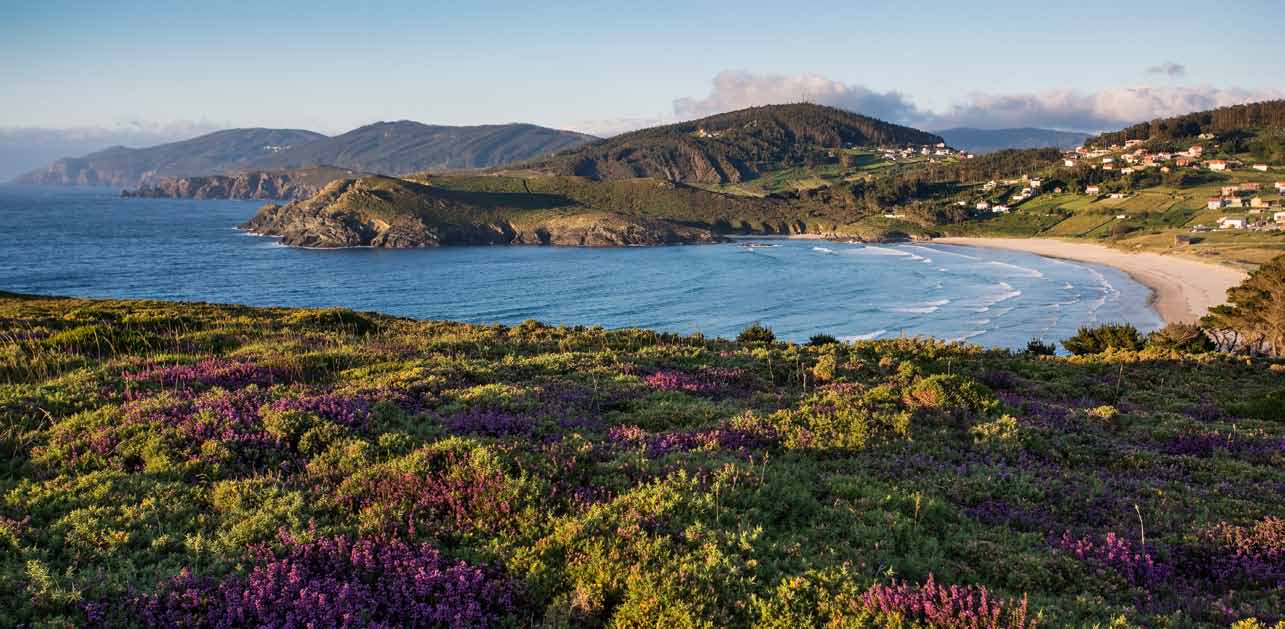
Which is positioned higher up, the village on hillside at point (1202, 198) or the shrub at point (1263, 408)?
the village on hillside at point (1202, 198)

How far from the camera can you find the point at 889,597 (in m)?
5.41

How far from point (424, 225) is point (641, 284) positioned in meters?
95.5

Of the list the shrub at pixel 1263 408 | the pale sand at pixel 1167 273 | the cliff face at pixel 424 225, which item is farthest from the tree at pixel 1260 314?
the cliff face at pixel 424 225

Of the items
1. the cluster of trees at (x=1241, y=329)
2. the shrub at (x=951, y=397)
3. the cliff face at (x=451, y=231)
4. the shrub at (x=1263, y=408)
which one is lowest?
the cluster of trees at (x=1241, y=329)

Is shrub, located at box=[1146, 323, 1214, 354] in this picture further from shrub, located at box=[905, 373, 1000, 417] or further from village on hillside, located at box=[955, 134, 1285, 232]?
village on hillside, located at box=[955, 134, 1285, 232]

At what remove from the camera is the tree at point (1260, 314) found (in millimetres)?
33062

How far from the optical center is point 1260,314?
33.8 metres

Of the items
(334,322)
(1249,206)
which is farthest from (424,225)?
(1249,206)

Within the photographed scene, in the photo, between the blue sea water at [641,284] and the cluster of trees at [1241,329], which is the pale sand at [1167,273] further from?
the cluster of trees at [1241,329]

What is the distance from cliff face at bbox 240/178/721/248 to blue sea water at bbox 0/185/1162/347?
17.4 metres

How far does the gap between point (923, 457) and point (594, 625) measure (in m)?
5.52

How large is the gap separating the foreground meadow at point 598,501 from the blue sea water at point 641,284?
1404 inches

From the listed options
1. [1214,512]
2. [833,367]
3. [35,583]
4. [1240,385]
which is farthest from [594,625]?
[1240,385]

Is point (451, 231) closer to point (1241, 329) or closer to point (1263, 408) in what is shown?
point (1241, 329)
